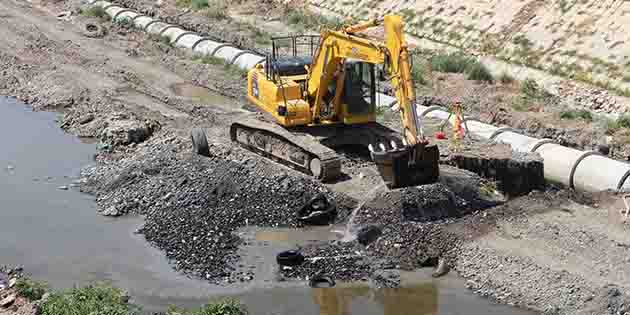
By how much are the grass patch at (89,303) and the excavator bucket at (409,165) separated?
6.09 meters

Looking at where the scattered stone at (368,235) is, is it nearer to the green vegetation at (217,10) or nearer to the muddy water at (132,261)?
the muddy water at (132,261)

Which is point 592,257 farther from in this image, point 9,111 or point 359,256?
point 9,111

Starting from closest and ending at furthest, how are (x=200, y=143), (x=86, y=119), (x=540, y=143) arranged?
(x=540, y=143), (x=200, y=143), (x=86, y=119)

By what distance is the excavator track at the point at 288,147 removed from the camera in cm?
2217

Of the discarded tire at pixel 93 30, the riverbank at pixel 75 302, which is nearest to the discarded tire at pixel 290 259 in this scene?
the riverbank at pixel 75 302

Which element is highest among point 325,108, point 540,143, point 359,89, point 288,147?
point 359,89

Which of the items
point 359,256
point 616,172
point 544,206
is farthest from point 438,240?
point 616,172

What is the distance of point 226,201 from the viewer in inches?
853

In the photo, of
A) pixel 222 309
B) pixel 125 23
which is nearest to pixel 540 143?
pixel 222 309

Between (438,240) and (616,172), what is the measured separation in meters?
5.64

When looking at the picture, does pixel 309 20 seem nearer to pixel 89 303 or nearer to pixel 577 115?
pixel 577 115

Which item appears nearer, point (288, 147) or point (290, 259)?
point (290, 259)

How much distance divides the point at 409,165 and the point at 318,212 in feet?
8.46

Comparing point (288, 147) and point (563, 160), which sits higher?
point (288, 147)
